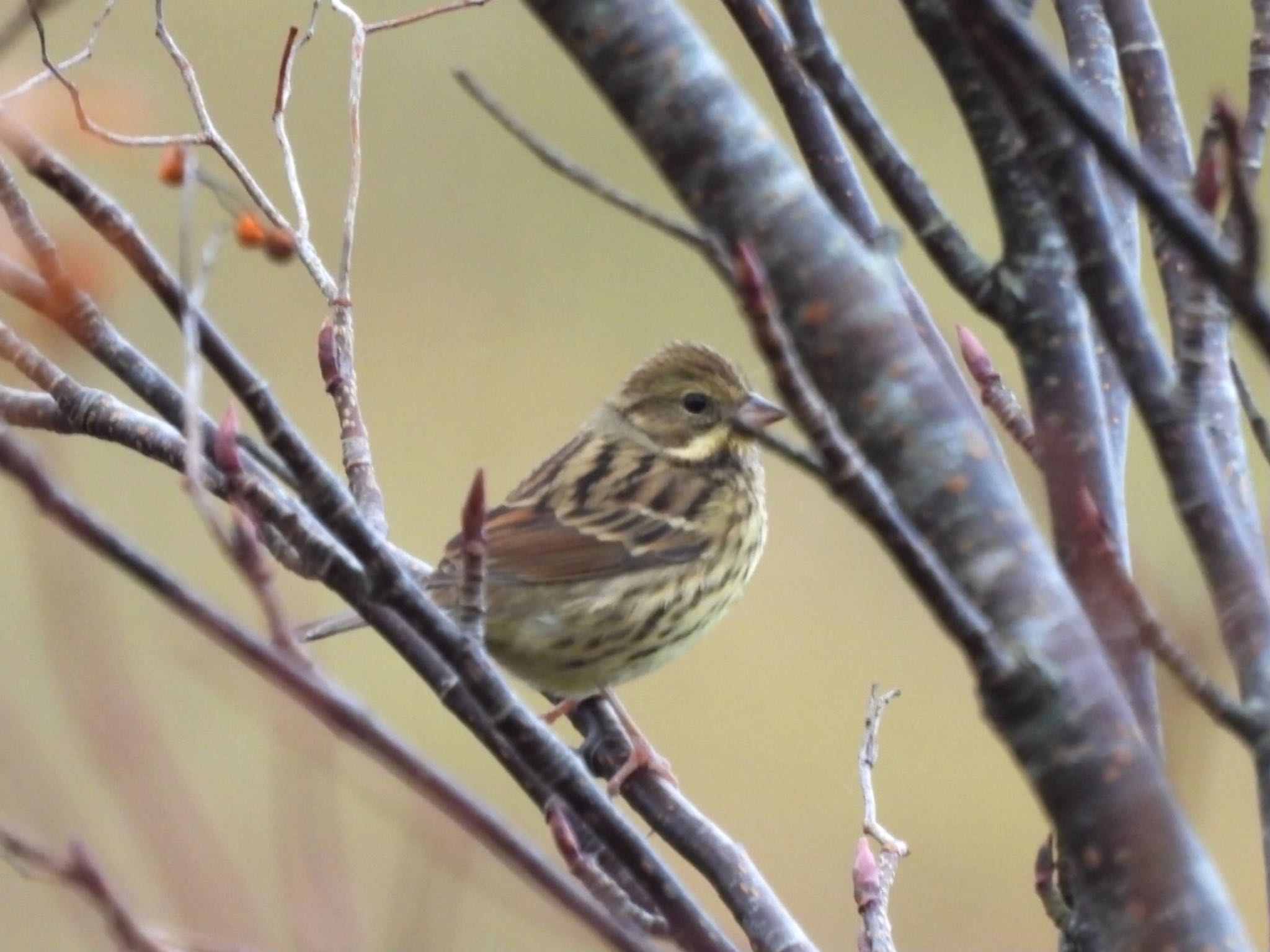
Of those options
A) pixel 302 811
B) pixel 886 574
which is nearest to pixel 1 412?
pixel 302 811

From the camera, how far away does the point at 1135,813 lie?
1.25 metres

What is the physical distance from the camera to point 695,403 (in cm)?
471

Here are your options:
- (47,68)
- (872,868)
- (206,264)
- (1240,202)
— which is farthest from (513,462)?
(1240,202)

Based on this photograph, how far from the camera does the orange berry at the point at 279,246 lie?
7.64 ft

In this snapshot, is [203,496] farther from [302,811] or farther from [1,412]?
[1,412]

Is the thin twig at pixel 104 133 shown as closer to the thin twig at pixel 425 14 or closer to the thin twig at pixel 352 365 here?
the thin twig at pixel 352 365

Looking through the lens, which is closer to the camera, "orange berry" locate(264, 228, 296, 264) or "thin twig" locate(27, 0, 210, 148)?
"orange berry" locate(264, 228, 296, 264)

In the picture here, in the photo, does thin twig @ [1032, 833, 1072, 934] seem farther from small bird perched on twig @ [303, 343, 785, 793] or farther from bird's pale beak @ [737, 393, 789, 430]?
bird's pale beak @ [737, 393, 789, 430]

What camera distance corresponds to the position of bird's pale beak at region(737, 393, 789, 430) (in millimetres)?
4367

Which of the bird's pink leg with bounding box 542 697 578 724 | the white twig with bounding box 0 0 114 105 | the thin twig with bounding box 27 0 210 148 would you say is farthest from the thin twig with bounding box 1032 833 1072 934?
the bird's pink leg with bounding box 542 697 578 724

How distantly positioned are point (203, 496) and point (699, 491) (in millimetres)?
3205

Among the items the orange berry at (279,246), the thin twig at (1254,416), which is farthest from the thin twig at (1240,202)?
the orange berry at (279,246)

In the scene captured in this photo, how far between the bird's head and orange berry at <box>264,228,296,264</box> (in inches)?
89.4

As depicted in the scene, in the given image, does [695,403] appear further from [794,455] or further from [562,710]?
[794,455]
